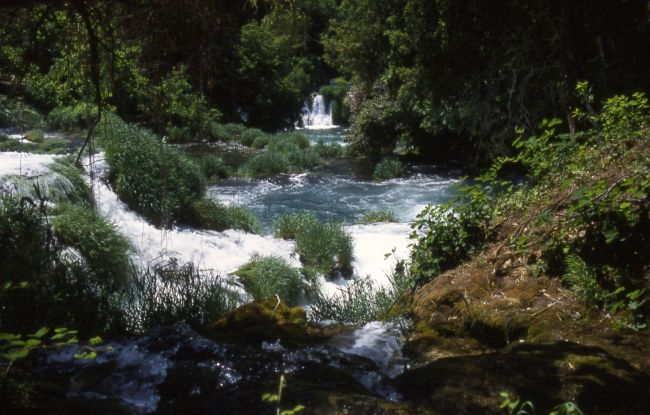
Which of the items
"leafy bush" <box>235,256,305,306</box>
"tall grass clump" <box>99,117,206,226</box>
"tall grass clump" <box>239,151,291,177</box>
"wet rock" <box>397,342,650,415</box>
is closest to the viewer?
"wet rock" <box>397,342,650,415</box>

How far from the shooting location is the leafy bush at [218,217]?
9719 mm

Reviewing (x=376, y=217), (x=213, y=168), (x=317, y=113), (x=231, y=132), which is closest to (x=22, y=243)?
(x=376, y=217)

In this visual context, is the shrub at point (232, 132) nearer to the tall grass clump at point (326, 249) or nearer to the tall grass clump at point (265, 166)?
the tall grass clump at point (265, 166)

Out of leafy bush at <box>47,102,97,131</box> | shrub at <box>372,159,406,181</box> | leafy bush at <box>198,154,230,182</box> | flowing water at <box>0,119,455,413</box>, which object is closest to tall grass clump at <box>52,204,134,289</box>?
flowing water at <box>0,119,455,413</box>

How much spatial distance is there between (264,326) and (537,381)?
2078 mm

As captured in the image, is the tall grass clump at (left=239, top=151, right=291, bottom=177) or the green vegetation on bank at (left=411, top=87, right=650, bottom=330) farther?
the tall grass clump at (left=239, top=151, right=291, bottom=177)

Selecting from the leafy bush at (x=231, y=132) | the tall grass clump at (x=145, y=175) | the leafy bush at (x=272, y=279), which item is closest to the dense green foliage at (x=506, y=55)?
the tall grass clump at (x=145, y=175)

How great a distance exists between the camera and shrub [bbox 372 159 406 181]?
17.0m

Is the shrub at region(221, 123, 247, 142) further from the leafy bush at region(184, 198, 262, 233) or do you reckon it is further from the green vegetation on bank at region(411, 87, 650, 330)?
the green vegetation on bank at region(411, 87, 650, 330)

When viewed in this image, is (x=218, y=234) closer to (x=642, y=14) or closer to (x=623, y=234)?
(x=623, y=234)

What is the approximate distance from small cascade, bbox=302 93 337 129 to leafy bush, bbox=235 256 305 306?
77.9 ft

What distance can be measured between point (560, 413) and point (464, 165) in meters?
15.6

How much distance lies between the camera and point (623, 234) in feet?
14.6

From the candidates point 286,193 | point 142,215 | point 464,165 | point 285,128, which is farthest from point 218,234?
point 285,128
